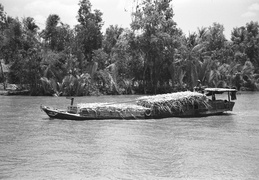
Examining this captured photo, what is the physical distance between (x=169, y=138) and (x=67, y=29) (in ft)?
109

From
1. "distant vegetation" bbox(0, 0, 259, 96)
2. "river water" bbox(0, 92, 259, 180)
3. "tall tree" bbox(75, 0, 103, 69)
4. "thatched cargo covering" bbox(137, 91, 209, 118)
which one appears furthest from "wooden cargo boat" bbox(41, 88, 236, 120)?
"tall tree" bbox(75, 0, 103, 69)

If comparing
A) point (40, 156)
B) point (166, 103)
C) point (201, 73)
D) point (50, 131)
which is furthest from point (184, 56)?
point (40, 156)

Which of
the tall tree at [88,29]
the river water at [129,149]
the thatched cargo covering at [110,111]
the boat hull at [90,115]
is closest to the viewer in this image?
the river water at [129,149]

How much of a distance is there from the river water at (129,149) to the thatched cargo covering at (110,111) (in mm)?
674

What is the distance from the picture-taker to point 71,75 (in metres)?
41.0

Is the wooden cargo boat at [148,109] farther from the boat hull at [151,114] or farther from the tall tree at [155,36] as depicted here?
the tall tree at [155,36]

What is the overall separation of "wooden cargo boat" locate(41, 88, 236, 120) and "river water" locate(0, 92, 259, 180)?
62cm

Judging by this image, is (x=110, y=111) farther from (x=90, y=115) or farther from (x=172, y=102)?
(x=172, y=102)

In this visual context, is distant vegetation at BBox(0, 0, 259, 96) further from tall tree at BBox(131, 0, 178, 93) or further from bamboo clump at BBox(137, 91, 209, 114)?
bamboo clump at BBox(137, 91, 209, 114)

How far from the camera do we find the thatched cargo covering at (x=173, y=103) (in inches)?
798

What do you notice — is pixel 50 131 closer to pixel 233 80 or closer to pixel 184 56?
pixel 184 56

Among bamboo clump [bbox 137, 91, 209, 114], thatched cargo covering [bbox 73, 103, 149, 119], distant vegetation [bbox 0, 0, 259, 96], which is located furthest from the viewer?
distant vegetation [bbox 0, 0, 259, 96]

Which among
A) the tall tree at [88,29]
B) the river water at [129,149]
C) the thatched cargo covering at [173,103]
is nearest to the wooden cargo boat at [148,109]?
the thatched cargo covering at [173,103]

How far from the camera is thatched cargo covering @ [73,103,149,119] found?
19406mm
